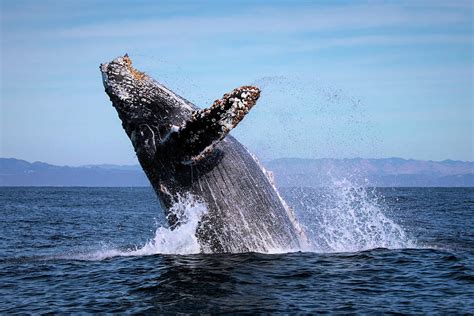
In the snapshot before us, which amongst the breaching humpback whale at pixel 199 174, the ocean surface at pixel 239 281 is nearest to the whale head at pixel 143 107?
the breaching humpback whale at pixel 199 174

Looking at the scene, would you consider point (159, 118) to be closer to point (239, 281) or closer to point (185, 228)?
point (185, 228)

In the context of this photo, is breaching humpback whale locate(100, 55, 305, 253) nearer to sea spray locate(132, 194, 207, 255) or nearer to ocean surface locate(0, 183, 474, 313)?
sea spray locate(132, 194, 207, 255)

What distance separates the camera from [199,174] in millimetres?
11289

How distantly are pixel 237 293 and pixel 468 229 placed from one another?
56.1 feet

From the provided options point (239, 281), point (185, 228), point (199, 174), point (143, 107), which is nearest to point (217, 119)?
point (199, 174)

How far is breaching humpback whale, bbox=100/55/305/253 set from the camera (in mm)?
11281

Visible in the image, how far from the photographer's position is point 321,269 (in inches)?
439

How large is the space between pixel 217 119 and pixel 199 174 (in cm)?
183

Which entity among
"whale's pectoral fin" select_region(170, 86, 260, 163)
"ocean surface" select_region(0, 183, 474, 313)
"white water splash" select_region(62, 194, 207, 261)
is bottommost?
"ocean surface" select_region(0, 183, 474, 313)

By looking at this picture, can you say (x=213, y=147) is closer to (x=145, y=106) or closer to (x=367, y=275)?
(x=145, y=106)

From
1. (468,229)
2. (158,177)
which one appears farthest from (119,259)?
(468,229)

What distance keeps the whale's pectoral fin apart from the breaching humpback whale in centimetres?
51

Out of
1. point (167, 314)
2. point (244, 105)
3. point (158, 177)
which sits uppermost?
point (244, 105)

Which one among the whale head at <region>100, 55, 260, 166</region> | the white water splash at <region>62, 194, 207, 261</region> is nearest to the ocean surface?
the white water splash at <region>62, 194, 207, 261</region>
